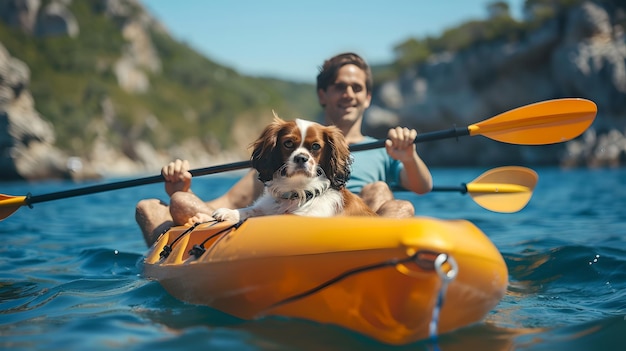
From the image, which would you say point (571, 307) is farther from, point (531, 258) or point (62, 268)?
point (62, 268)

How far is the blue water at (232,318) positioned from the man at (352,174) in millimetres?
477

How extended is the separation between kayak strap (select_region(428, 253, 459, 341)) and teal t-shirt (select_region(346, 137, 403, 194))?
2.21 m

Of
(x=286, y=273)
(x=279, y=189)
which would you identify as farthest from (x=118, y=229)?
(x=286, y=273)

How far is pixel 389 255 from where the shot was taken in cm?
241

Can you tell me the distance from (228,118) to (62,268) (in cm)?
7099

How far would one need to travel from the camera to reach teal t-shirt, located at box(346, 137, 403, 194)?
475 centimetres

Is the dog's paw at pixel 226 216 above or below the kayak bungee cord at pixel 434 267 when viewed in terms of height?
above

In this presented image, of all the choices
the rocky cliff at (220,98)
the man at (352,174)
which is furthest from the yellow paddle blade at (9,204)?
the rocky cliff at (220,98)

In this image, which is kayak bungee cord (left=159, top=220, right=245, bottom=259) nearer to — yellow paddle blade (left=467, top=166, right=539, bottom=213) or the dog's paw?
the dog's paw

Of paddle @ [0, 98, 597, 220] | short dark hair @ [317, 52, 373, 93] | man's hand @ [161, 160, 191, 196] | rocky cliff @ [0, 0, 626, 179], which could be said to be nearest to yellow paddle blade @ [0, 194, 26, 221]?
man's hand @ [161, 160, 191, 196]

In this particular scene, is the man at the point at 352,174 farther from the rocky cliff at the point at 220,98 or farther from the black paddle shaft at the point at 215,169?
the rocky cliff at the point at 220,98

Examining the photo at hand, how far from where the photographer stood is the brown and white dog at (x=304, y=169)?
3.28 meters

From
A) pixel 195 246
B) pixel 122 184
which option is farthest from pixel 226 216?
pixel 122 184

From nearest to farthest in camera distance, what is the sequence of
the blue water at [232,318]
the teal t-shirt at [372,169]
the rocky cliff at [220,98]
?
the blue water at [232,318] → the teal t-shirt at [372,169] → the rocky cliff at [220,98]
